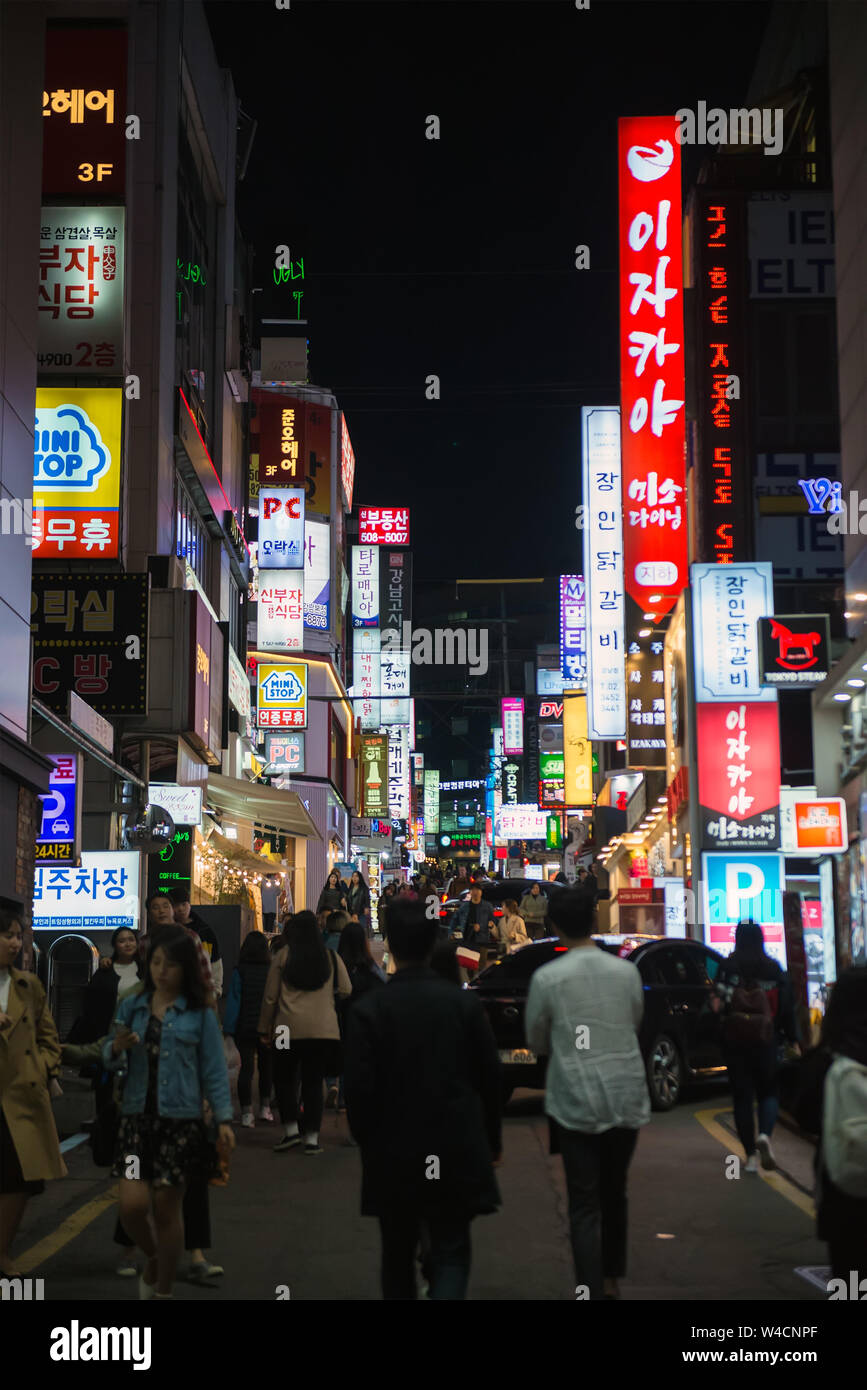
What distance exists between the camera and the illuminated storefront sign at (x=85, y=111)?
78.3ft

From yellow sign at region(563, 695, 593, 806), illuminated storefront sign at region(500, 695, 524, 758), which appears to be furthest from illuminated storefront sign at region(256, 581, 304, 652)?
illuminated storefront sign at region(500, 695, 524, 758)

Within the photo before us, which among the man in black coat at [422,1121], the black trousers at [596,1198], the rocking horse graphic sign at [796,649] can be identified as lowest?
the black trousers at [596,1198]

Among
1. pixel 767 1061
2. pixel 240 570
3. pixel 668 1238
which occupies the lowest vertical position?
pixel 668 1238

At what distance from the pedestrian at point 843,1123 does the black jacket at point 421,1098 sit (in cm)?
111

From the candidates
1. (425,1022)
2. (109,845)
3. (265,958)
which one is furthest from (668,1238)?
(109,845)

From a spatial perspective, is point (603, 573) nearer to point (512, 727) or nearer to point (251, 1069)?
point (251, 1069)

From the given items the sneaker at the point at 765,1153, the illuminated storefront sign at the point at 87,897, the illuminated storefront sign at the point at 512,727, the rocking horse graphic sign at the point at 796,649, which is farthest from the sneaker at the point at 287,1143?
the illuminated storefront sign at the point at 512,727

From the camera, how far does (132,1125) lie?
6754mm

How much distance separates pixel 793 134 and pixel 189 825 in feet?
72.9

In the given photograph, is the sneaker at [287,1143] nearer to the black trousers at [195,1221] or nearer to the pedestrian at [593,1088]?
the black trousers at [195,1221]

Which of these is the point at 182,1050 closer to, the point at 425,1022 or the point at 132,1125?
the point at 132,1125

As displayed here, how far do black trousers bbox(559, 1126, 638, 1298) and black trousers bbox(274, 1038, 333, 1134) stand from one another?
5174 mm

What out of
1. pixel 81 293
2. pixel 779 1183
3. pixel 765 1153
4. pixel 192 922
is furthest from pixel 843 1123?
pixel 81 293

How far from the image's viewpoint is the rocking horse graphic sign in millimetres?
20812
